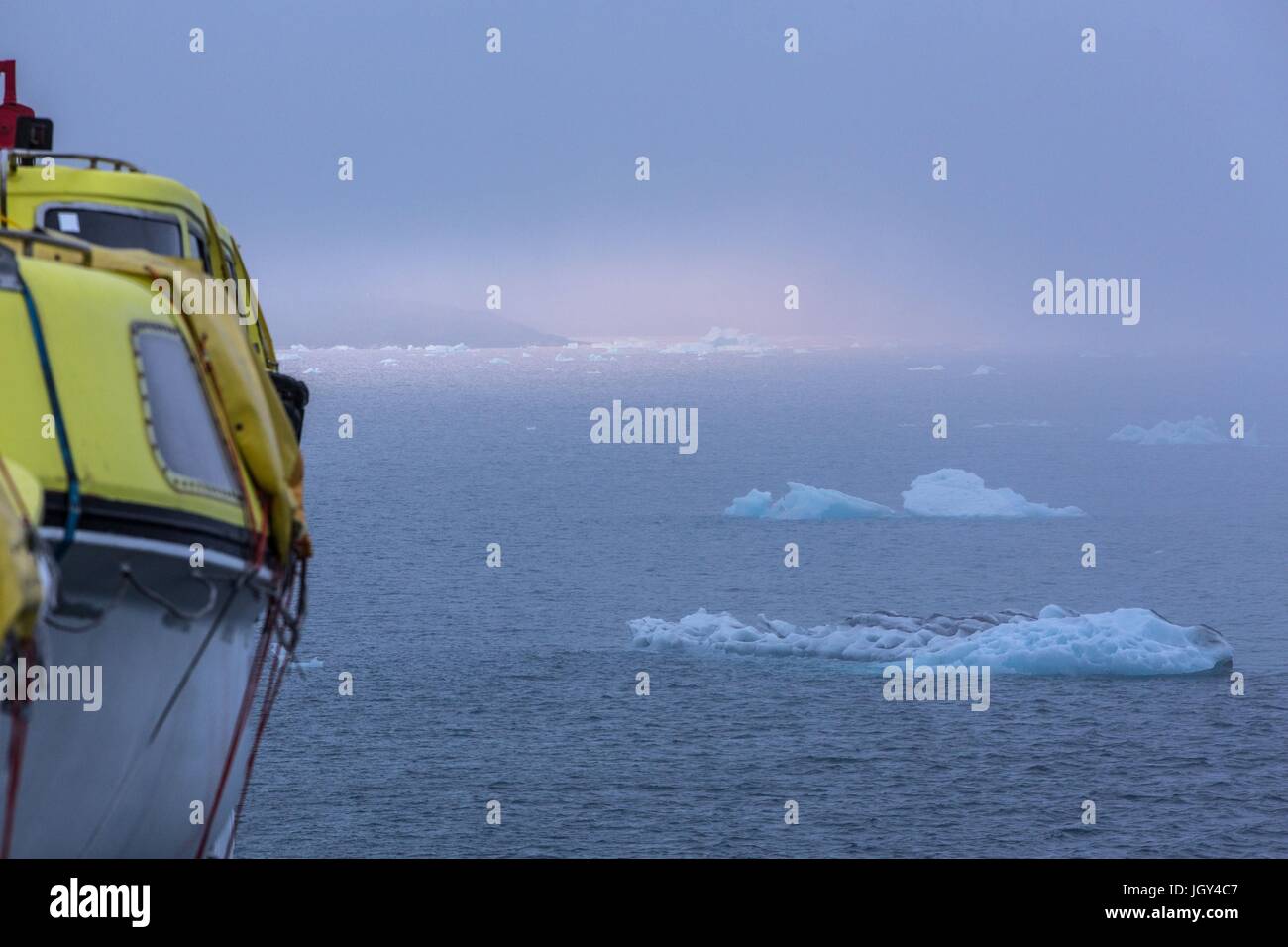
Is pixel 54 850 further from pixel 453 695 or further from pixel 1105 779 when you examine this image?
pixel 453 695

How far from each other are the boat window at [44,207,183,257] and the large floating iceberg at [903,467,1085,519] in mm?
97923

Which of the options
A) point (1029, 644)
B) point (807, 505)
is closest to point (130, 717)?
point (1029, 644)

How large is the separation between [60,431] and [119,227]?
6982 millimetres

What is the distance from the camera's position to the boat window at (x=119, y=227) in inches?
608

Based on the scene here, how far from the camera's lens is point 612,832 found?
60.7m

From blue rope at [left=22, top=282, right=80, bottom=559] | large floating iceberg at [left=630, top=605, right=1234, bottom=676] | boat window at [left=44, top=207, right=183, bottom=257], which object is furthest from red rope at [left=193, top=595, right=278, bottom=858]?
large floating iceberg at [left=630, top=605, right=1234, bottom=676]

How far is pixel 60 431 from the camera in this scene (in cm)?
930

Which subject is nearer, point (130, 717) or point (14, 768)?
point (14, 768)

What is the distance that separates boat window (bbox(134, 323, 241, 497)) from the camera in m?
10.1

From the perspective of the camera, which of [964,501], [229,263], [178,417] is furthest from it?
[964,501]

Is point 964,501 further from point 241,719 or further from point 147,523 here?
point 147,523

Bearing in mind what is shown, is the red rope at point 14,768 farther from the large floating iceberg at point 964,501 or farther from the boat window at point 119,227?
the large floating iceberg at point 964,501
